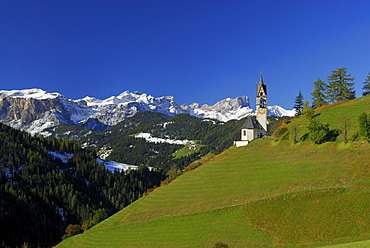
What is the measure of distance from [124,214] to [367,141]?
60581mm

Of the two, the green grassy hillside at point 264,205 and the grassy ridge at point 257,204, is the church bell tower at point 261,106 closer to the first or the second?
the green grassy hillside at point 264,205

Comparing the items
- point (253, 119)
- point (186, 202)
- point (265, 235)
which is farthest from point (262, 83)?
point (265, 235)

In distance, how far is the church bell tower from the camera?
101575 mm

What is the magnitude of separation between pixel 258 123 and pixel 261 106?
630 cm

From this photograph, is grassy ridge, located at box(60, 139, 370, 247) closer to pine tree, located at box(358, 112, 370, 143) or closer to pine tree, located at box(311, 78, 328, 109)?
pine tree, located at box(358, 112, 370, 143)

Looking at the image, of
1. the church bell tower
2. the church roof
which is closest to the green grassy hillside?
the church roof

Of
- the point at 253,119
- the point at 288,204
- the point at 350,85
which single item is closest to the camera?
the point at 288,204

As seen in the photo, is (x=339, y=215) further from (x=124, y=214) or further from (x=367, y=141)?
(x=124, y=214)

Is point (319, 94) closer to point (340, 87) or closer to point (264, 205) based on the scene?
point (340, 87)

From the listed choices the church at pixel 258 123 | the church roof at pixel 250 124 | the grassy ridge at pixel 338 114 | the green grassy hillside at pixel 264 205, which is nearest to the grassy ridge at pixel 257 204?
the green grassy hillside at pixel 264 205

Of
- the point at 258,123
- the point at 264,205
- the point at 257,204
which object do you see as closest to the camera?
the point at 264,205

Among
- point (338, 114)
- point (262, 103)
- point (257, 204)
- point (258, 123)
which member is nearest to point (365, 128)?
point (338, 114)

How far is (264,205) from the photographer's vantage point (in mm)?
51344

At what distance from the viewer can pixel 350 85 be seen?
11144 cm
